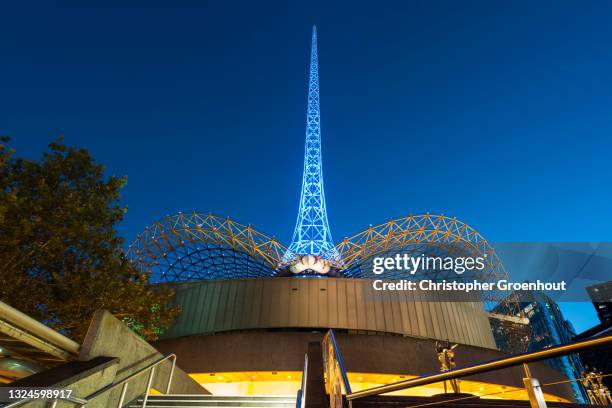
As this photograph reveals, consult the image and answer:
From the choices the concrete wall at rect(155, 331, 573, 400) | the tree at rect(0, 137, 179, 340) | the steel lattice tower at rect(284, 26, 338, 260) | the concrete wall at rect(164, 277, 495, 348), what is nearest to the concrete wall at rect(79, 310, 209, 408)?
the tree at rect(0, 137, 179, 340)

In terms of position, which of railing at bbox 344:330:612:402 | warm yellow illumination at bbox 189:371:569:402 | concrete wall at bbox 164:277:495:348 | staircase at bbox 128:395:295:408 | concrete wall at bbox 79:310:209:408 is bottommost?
railing at bbox 344:330:612:402

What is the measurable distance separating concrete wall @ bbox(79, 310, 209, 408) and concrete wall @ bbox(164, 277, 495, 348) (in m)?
11.2

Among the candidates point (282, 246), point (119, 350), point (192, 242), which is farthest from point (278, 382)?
point (119, 350)

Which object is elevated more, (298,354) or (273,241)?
(273,241)

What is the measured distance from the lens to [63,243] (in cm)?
1150

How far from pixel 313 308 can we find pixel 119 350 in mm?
14575

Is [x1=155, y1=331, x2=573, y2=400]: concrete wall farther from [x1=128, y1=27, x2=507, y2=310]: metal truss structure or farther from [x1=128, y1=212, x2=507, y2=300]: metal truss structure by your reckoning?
[x1=128, y1=212, x2=507, y2=300]: metal truss structure

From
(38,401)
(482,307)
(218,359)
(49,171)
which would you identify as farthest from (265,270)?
(38,401)

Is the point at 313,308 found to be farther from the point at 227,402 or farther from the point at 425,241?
the point at 227,402

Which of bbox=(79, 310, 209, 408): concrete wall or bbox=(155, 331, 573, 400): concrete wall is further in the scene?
bbox=(155, 331, 573, 400): concrete wall

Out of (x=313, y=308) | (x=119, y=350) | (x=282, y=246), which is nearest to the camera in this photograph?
(x=119, y=350)

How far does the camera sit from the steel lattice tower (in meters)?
33.2

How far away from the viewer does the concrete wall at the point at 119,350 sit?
7.84 meters

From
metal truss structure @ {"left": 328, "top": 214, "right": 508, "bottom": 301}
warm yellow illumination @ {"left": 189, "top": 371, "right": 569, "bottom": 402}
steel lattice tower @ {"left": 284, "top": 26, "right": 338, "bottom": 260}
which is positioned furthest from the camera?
steel lattice tower @ {"left": 284, "top": 26, "right": 338, "bottom": 260}
